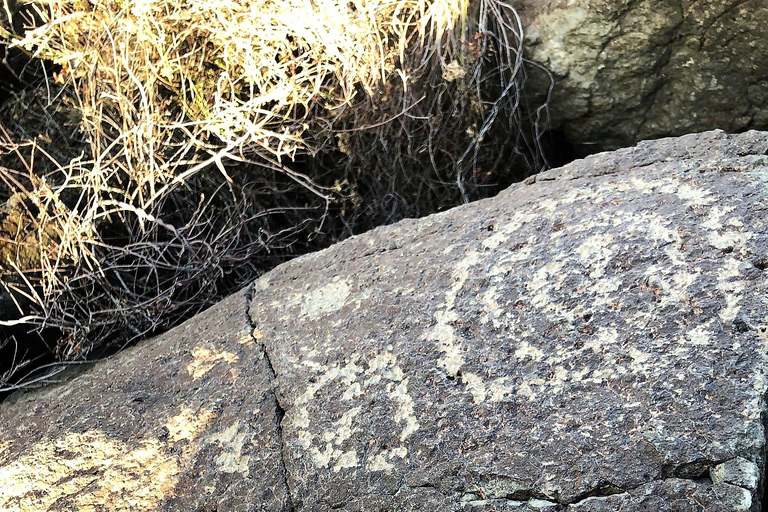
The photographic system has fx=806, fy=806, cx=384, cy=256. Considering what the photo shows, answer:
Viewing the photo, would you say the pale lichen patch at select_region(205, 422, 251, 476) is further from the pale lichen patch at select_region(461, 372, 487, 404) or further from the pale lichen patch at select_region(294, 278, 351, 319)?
the pale lichen patch at select_region(461, 372, 487, 404)

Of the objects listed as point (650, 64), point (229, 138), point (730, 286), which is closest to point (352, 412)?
point (730, 286)

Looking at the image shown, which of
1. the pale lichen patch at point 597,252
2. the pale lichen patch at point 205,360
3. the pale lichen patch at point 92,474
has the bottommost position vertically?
the pale lichen patch at point 92,474

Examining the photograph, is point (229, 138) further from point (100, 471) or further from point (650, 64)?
point (650, 64)

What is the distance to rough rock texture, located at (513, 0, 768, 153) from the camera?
2471mm

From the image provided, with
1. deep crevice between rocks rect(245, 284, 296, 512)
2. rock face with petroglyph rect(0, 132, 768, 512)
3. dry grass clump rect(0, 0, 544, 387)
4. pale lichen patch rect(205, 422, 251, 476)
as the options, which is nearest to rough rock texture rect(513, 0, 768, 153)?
dry grass clump rect(0, 0, 544, 387)

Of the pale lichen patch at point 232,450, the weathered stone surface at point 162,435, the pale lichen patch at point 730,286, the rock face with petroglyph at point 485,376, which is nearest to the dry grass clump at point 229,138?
the weathered stone surface at point 162,435

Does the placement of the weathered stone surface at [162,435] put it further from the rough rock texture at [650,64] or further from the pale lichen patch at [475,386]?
the rough rock texture at [650,64]

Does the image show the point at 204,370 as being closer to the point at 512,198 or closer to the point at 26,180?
the point at 512,198

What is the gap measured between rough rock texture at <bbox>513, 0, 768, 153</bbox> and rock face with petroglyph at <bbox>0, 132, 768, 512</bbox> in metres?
0.66

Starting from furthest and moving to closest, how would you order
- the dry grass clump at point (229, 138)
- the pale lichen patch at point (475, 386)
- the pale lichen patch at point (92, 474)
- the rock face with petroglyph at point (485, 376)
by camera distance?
the dry grass clump at point (229, 138) → the pale lichen patch at point (92, 474) → the pale lichen patch at point (475, 386) → the rock face with petroglyph at point (485, 376)

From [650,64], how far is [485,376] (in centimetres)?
146

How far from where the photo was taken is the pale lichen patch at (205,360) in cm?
190

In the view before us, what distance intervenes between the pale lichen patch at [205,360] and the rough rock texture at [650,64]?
1.43m

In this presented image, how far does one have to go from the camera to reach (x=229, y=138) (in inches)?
96.0
